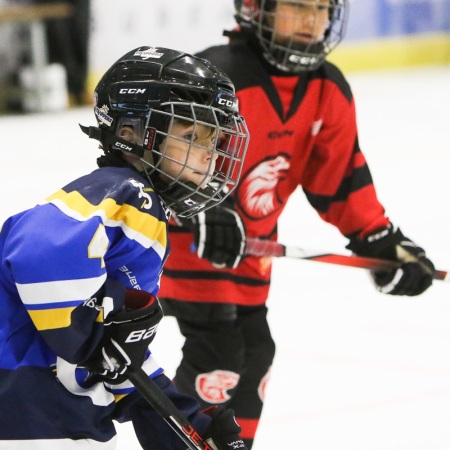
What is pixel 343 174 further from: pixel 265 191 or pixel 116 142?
pixel 116 142

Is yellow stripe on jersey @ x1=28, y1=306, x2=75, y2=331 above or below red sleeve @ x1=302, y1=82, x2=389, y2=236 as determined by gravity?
above

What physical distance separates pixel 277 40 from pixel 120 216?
3.26ft

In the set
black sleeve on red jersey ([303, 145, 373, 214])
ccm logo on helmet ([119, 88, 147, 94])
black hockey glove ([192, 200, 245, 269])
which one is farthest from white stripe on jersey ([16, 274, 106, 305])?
black sleeve on red jersey ([303, 145, 373, 214])

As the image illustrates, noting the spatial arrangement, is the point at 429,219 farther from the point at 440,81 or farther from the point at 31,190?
the point at 440,81

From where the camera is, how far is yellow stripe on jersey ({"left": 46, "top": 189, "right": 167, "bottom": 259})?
149 centimetres

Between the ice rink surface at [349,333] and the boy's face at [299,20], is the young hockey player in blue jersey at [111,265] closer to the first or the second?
the boy's face at [299,20]

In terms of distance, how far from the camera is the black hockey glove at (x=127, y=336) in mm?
1539

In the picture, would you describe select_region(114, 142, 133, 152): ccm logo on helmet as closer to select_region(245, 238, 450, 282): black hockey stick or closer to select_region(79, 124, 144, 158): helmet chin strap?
select_region(79, 124, 144, 158): helmet chin strap

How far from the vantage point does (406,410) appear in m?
2.68

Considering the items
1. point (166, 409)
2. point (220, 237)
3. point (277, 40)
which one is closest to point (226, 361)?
point (220, 237)

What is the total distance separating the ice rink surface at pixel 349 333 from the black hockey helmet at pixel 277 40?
0.94 m

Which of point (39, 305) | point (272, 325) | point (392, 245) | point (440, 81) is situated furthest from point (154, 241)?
point (440, 81)

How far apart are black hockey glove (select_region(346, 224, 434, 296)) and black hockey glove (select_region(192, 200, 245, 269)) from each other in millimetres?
424

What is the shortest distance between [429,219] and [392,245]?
82.8 inches
